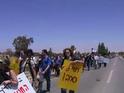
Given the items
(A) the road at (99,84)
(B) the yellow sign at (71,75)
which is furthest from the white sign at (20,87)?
(A) the road at (99,84)

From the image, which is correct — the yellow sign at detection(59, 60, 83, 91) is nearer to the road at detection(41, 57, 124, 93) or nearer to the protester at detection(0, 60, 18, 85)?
the protester at detection(0, 60, 18, 85)

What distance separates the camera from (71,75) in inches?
472

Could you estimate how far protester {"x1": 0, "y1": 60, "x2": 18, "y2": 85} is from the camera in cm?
827

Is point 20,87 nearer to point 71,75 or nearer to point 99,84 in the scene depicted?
point 71,75

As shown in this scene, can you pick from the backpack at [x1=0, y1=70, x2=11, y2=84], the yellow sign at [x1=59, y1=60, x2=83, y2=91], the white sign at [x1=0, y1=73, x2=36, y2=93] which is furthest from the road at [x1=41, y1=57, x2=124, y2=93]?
the backpack at [x1=0, y1=70, x2=11, y2=84]

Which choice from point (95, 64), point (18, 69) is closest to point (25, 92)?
point (18, 69)

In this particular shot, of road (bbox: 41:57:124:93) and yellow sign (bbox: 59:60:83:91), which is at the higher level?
yellow sign (bbox: 59:60:83:91)

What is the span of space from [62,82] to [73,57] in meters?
0.80

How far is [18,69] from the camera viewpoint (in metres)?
13.3

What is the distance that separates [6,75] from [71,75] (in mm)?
3757

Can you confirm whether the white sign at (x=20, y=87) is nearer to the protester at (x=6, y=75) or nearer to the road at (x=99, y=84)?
the protester at (x=6, y=75)

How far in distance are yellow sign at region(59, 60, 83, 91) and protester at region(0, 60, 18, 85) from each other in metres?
3.50

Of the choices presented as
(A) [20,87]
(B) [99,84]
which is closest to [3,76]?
(A) [20,87]

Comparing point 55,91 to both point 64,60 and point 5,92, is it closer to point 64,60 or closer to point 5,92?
point 64,60
